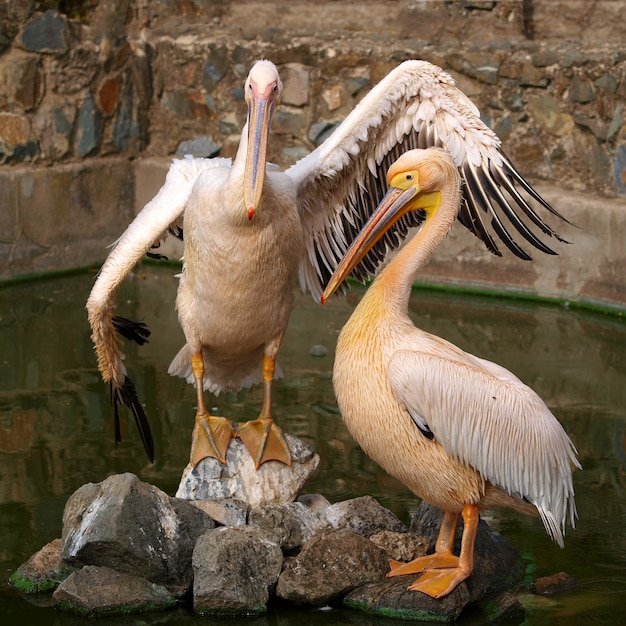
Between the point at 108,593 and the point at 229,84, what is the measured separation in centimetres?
443

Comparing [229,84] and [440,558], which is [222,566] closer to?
[440,558]

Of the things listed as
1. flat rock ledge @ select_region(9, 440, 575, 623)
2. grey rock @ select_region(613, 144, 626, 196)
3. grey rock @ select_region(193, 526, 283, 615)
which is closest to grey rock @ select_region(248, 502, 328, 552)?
flat rock ledge @ select_region(9, 440, 575, 623)

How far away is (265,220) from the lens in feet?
12.5

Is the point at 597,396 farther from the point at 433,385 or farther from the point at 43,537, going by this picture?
the point at 43,537

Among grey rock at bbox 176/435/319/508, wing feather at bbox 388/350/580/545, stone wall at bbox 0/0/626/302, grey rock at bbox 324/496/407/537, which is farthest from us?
stone wall at bbox 0/0/626/302

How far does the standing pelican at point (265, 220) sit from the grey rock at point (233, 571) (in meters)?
0.54

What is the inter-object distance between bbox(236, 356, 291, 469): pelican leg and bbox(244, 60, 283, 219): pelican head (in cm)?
77

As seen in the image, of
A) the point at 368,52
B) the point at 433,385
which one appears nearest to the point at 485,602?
the point at 433,385

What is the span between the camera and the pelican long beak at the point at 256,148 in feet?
11.9

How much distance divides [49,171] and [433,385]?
14.0ft

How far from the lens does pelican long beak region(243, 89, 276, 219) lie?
361cm

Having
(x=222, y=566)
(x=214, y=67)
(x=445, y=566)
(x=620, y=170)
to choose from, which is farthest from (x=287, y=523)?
(x=214, y=67)

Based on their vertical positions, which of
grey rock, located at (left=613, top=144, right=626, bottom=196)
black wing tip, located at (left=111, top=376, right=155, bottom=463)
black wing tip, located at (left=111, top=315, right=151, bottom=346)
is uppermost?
grey rock, located at (left=613, top=144, right=626, bottom=196)

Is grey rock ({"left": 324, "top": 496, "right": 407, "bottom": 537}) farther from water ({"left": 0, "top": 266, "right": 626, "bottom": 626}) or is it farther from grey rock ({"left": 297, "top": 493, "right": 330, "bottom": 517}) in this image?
water ({"left": 0, "top": 266, "right": 626, "bottom": 626})
